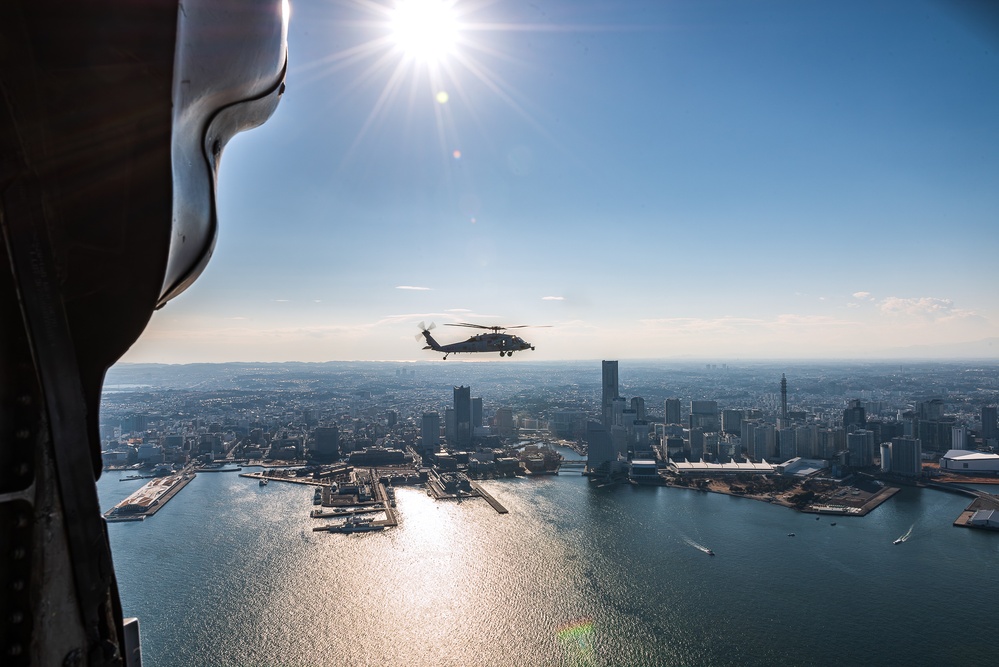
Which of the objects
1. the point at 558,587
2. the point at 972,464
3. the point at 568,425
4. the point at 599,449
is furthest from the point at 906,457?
the point at 558,587

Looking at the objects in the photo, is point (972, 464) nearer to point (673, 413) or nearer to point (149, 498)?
point (673, 413)

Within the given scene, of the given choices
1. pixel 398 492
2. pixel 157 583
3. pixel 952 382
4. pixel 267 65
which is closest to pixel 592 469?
pixel 398 492

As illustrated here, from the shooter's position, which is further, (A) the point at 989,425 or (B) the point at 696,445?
(A) the point at 989,425

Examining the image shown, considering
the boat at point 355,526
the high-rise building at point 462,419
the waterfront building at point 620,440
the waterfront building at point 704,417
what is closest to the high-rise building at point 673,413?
the waterfront building at point 704,417

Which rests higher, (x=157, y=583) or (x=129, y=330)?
(x=129, y=330)

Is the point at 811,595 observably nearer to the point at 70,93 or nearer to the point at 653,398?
the point at 70,93

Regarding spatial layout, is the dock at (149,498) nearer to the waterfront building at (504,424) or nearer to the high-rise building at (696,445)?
the waterfront building at (504,424)
